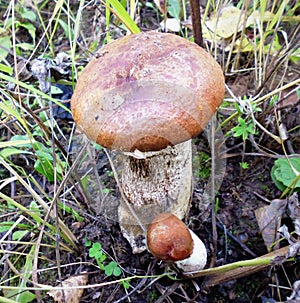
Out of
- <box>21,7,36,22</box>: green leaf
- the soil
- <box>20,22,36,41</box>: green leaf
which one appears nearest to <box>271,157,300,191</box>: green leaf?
the soil

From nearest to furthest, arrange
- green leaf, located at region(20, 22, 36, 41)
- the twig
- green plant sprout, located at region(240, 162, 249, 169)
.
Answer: the twig
green plant sprout, located at region(240, 162, 249, 169)
green leaf, located at region(20, 22, 36, 41)

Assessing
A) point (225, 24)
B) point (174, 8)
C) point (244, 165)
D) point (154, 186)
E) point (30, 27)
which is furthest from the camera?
point (30, 27)

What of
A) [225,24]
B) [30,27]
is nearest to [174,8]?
[225,24]

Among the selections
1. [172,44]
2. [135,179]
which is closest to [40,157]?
[135,179]

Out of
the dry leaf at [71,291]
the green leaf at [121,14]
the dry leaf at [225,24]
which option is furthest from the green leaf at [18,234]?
the dry leaf at [225,24]

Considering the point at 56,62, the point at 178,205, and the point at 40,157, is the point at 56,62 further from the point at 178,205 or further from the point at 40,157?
the point at 178,205

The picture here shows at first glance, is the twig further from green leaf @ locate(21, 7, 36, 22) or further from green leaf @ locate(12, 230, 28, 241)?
green leaf @ locate(21, 7, 36, 22)

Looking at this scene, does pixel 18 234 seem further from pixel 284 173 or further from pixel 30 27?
pixel 30 27
